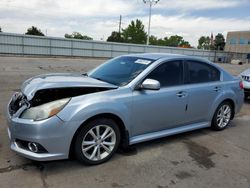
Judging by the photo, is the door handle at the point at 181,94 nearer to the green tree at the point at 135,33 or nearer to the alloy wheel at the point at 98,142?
the alloy wheel at the point at 98,142

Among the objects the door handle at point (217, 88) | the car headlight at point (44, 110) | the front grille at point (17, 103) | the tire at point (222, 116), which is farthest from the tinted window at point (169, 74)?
the front grille at point (17, 103)

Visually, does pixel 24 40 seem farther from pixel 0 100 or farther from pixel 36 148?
pixel 36 148

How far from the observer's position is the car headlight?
9.71 feet

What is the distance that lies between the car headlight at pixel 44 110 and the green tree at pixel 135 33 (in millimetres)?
66080

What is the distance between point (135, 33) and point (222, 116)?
214 feet

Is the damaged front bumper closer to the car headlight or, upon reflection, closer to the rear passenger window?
the car headlight

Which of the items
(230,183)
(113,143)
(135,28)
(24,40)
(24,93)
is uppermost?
(135,28)

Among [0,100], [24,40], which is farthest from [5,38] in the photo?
[0,100]

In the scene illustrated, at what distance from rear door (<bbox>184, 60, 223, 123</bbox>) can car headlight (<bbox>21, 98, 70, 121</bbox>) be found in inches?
88.0

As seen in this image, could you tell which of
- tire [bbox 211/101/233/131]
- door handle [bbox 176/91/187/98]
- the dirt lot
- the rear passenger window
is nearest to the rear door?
the rear passenger window

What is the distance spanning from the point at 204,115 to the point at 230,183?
5.62 ft

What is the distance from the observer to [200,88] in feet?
14.7

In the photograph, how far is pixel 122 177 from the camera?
3.13 meters

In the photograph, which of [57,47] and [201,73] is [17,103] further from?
[57,47]
